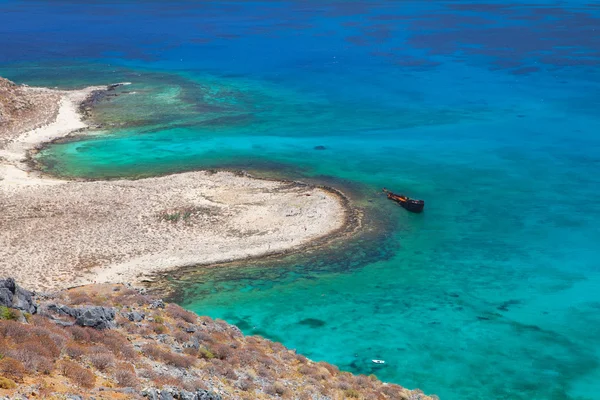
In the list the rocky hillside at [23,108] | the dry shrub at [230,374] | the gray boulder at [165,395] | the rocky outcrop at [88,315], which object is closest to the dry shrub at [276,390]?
the dry shrub at [230,374]

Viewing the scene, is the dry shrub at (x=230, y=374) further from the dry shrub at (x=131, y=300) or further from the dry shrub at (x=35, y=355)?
the dry shrub at (x=131, y=300)

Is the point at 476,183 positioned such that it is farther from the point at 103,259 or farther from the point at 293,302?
the point at 103,259

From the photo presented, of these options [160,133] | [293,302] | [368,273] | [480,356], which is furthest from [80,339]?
[160,133]

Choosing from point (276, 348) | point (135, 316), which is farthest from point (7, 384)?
point (276, 348)

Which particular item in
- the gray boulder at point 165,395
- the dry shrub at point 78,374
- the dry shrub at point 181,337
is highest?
the dry shrub at point 78,374

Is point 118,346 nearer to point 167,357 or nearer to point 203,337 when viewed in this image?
point 167,357

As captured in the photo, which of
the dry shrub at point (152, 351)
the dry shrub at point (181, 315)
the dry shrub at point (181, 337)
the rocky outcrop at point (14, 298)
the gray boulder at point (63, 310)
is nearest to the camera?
the rocky outcrop at point (14, 298)
